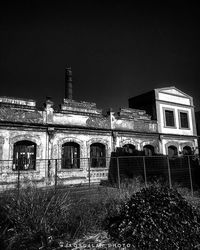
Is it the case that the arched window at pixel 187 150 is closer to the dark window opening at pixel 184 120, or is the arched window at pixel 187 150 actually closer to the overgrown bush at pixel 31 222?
the dark window opening at pixel 184 120

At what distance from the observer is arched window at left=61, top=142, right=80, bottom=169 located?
545 inches

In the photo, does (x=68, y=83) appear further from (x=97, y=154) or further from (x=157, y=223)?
(x=157, y=223)

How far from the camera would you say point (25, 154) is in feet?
41.8

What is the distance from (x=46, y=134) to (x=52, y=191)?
7799 millimetres

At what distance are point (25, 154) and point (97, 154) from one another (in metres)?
5.40

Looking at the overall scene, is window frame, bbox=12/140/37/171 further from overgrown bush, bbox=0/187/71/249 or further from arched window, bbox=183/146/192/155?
arched window, bbox=183/146/192/155

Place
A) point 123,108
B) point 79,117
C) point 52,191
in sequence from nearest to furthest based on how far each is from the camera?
point 52,191 → point 79,117 → point 123,108

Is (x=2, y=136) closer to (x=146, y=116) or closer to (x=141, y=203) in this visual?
(x=141, y=203)

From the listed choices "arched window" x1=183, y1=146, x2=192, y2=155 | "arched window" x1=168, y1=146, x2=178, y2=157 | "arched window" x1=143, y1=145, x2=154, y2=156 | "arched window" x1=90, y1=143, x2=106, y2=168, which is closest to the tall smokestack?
"arched window" x1=90, y1=143, x2=106, y2=168

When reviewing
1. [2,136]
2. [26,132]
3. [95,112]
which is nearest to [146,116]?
[95,112]

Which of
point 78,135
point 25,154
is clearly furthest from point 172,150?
point 25,154

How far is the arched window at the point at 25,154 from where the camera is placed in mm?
12453

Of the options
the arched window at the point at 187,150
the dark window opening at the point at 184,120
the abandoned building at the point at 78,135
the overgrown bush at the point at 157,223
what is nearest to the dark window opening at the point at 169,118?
the abandoned building at the point at 78,135

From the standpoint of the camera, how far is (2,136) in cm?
1192
